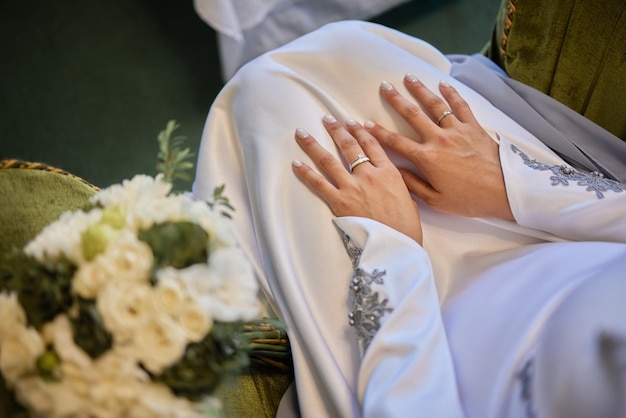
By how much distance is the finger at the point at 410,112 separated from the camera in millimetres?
931

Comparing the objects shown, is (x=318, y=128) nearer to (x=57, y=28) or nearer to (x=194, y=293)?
(x=194, y=293)

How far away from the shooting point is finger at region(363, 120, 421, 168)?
0.92 metres

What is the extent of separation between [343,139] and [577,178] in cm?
37

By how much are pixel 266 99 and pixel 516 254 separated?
464 mm

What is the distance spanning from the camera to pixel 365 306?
0.79 m

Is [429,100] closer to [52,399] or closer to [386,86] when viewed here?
[386,86]

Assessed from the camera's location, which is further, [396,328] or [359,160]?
[359,160]

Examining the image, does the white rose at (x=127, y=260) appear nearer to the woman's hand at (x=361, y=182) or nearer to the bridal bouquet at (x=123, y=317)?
the bridal bouquet at (x=123, y=317)

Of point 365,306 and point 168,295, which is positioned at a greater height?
point 168,295

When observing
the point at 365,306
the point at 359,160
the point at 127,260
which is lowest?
the point at 365,306

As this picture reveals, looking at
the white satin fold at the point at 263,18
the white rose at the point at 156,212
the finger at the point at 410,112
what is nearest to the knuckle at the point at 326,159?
the finger at the point at 410,112

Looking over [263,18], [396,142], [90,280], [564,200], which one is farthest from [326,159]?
[263,18]

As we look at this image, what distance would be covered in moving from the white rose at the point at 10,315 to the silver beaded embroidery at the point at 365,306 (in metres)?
0.43

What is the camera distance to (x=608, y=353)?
61cm
